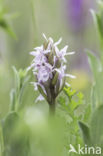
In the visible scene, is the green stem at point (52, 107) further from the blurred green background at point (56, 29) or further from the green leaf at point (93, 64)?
the blurred green background at point (56, 29)

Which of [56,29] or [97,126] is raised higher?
[56,29]

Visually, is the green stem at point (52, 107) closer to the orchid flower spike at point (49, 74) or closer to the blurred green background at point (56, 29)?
the orchid flower spike at point (49, 74)

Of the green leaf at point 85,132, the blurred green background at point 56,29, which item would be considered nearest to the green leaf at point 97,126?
the green leaf at point 85,132

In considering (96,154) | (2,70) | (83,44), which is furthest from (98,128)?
(83,44)

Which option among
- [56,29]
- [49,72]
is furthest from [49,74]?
[56,29]

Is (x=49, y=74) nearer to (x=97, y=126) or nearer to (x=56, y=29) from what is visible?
(x=97, y=126)

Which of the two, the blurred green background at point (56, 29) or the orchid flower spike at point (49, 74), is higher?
the blurred green background at point (56, 29)

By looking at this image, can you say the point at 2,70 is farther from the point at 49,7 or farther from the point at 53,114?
the point at 49,7

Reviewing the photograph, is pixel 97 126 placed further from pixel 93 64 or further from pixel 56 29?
pixel 56 29

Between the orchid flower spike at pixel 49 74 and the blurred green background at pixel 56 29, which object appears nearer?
the orchid flower spike at pixel 49 74

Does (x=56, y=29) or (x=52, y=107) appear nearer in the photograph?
(x=52, y=107)

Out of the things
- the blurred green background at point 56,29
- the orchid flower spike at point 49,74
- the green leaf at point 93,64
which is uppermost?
the blurred green background at point 56,29
